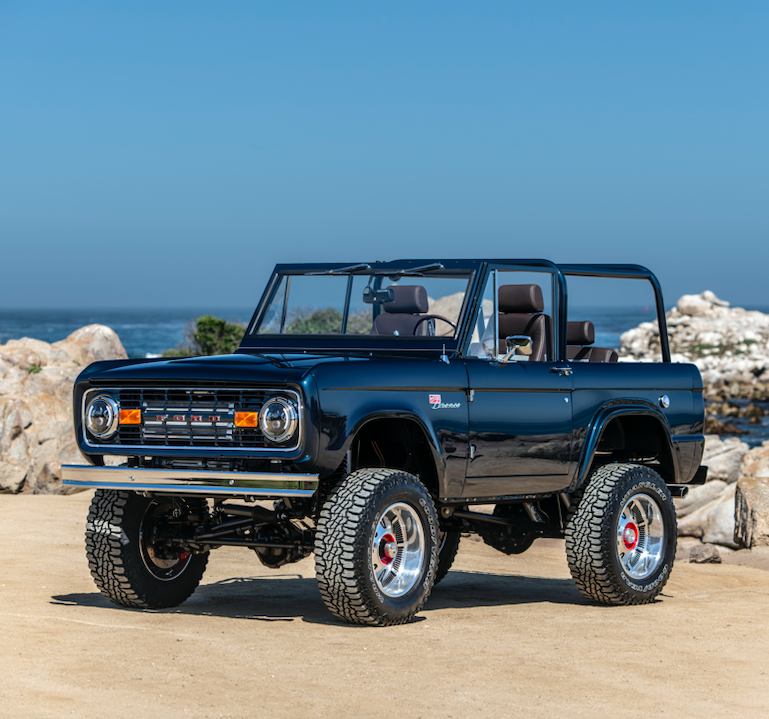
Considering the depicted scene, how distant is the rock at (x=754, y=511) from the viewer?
523 inches

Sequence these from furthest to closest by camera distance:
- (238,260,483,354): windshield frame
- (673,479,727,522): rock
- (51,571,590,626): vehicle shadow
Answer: (673,479,727,522): rock, (238,260,483,354): windshield frame, (51,571,590,626): vehicle shadow

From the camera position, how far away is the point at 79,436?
7.55 meters

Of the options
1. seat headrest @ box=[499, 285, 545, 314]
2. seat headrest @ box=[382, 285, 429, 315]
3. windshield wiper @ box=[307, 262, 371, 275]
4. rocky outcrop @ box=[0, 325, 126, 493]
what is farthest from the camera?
rocky outcrop @ box=[0, 325, 126, 493]

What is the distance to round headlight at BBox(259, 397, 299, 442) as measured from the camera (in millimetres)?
6770

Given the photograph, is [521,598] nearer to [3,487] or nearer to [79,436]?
[79,436]

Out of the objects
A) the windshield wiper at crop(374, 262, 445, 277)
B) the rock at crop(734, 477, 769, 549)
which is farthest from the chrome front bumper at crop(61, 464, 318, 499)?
the rock at crop(734, 477, 769, 549)

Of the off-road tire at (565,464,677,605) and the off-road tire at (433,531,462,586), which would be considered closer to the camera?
the off-road tire at (565,464,677,605)

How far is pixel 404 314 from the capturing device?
28.4 feet

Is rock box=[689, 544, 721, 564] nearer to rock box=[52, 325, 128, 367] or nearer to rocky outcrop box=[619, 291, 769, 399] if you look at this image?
rock box=[52, 325, 128, 367]

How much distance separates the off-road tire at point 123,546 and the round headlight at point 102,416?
0.52 meters

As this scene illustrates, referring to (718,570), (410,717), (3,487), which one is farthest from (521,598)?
(3,487)

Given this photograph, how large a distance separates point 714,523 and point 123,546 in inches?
365

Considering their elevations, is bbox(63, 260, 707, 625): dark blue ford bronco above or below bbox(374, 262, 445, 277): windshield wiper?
below

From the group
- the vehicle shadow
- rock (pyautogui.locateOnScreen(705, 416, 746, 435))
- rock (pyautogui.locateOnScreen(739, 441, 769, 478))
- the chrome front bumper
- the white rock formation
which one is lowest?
the vehicle shadow
